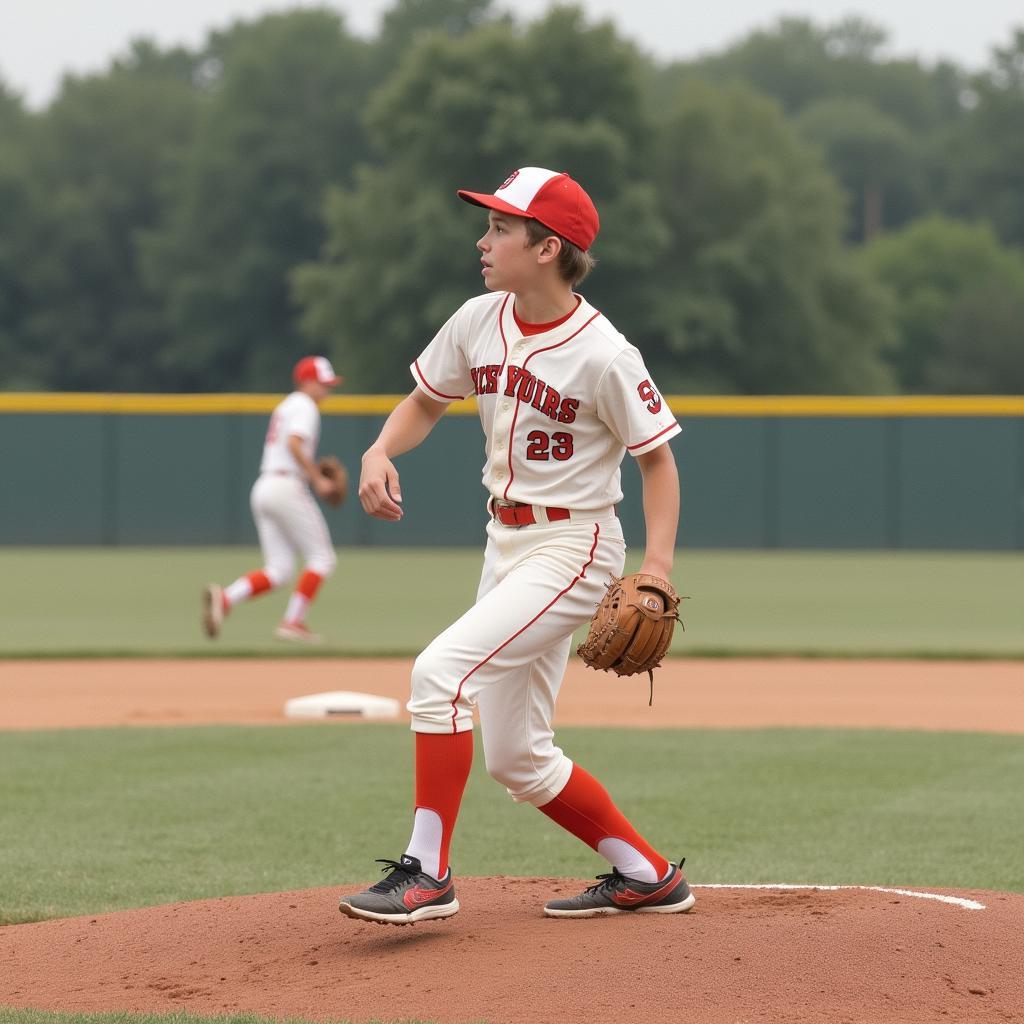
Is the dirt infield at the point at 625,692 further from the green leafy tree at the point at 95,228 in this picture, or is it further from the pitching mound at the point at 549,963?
the green leafy tree at the point at 95,228

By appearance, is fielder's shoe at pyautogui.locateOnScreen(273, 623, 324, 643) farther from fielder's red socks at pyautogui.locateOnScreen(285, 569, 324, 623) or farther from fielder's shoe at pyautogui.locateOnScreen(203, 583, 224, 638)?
fielder's shoe at pyautogui.locateOnScreen(203, 583, 224, 638)

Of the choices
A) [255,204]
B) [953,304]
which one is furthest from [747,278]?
[255,204]

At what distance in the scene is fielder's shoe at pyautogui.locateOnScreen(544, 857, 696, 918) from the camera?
446 cm

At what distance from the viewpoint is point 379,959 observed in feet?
13.4

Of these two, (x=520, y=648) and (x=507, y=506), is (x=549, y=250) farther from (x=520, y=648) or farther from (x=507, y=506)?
(x=520, y=648)

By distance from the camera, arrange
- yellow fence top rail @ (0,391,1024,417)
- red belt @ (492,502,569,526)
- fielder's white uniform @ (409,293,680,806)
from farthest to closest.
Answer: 1. yellow fence top rail @ (0,391,1024,417)
2. red belt @ (492,502,569,526)
3. fielder's white uniform @ (409,293,680,806)

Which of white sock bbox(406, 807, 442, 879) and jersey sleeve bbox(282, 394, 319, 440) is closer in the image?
white sock bbox(406, 807, 442, 879)

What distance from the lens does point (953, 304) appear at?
57.5 metres

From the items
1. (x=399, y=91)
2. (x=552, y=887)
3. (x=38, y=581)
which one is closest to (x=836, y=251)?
(x=399, y=91)

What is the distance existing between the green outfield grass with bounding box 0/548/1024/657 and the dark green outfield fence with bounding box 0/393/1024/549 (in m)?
0.33

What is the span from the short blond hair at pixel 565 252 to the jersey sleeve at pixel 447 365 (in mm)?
298

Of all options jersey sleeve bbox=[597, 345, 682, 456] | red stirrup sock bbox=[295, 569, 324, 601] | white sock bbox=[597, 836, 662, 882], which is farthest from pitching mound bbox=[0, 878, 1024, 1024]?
red stirrup sock bbox=[295, 569, 324, 601]

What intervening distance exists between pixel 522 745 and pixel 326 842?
80.7 inches

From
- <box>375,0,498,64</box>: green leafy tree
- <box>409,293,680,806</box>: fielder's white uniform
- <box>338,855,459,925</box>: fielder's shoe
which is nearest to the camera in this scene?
<box>338,855,459,925</box>: fielder's shoe
